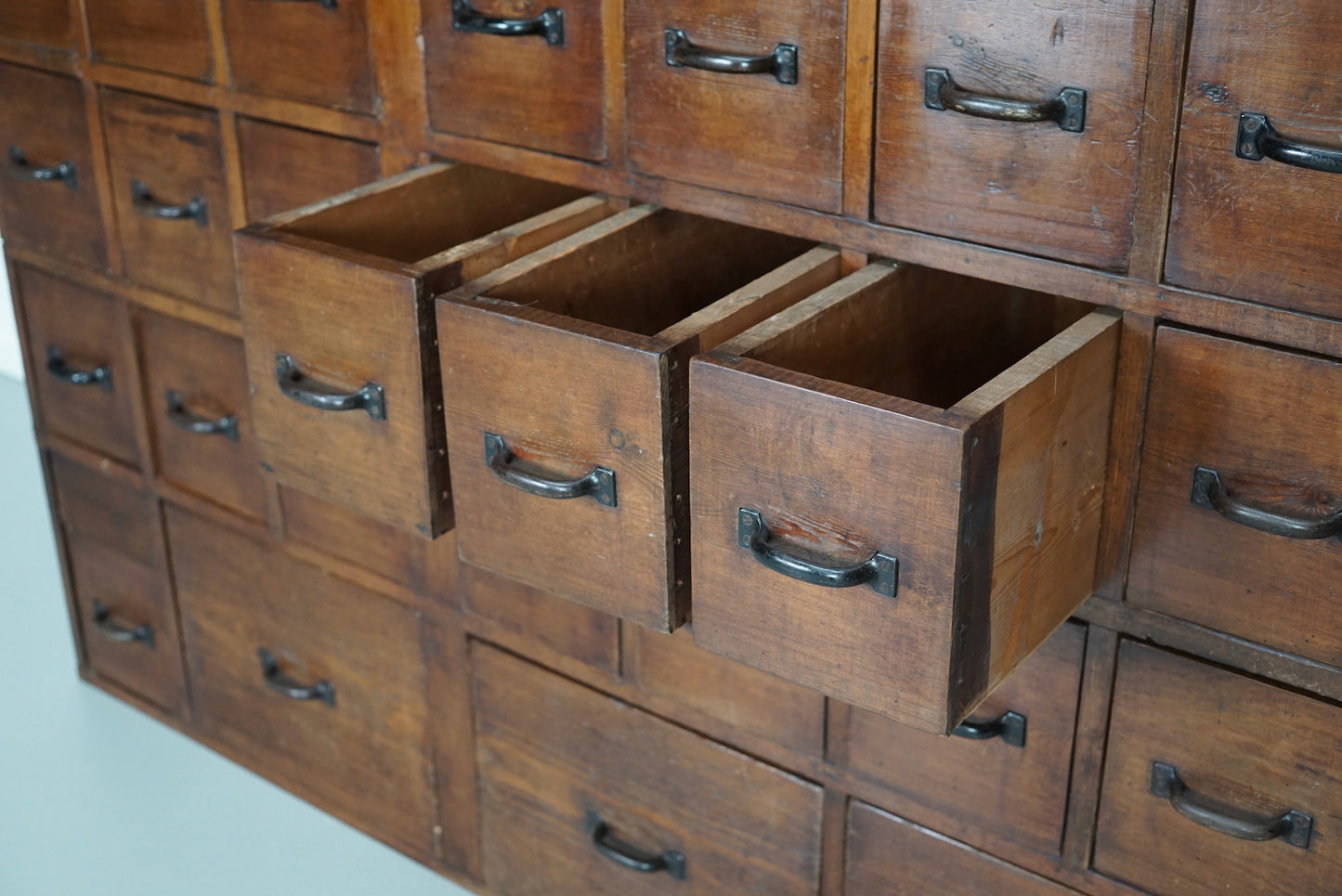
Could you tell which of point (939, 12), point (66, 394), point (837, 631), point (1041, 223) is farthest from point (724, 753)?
point (66, 394)

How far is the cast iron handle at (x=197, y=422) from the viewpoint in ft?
6.78

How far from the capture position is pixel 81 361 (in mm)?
→ 2275

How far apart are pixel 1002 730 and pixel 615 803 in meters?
0.54

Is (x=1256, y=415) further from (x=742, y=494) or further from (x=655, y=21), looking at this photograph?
(x=655, y=21)

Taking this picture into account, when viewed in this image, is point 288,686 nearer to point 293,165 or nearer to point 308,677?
point 308,677

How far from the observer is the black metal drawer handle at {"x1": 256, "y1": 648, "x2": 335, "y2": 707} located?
214 cm

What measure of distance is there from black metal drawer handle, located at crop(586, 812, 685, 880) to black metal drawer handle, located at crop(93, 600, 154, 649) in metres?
0.89

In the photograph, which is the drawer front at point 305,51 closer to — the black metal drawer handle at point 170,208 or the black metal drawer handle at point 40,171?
the black metal drawer handle at point 170,208

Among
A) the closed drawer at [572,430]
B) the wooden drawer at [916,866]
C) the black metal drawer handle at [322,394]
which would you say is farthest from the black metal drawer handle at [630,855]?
the black metal drawer handle at [322,394]

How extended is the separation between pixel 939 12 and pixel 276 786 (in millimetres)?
1560

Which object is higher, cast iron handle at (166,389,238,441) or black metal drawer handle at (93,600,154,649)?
cast iron handle at (166,389,238,441)

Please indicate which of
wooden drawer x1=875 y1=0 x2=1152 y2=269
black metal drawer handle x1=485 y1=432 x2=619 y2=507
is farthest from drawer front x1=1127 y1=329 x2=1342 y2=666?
black metal drawer handle x1=485 y1=432 x2=619 y2=507

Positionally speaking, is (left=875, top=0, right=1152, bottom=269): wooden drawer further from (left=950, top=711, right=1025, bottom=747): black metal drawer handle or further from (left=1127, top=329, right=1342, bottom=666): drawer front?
(left=950, top=711, right=1025, bottom=747): black metal drawer handle

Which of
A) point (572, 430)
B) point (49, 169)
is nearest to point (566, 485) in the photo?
point (572, 430)
